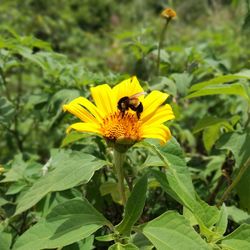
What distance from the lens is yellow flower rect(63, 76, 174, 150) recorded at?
3.16 feet

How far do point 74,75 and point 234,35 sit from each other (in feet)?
11.6

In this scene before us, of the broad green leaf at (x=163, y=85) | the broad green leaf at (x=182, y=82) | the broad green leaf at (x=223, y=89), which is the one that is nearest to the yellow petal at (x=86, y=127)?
the broad green leaf at (x=223, y=89)

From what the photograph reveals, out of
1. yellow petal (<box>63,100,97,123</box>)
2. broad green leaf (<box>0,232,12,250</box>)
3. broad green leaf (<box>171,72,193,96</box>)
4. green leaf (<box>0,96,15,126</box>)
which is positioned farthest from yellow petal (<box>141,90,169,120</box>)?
green leaf (<box>0,96,15,126</box>)

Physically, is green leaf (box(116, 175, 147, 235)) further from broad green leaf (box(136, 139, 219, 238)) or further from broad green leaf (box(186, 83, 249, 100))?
broad green leaf (box(186, 83, 249, 100))

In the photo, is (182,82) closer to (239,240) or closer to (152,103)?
(152,103)

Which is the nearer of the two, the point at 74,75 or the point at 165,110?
the point at 165,110

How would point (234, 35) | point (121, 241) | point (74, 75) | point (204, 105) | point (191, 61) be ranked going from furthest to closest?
point (234, 35), point (204, 105), point (191, 61), point (74, 75), point (121, 241)

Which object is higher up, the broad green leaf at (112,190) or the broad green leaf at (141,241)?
the broad green leaf at (141,241)

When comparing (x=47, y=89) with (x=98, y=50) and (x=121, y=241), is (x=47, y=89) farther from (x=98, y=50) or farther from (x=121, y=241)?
(x=98, y=50)

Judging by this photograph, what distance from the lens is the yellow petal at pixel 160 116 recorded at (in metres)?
1.01

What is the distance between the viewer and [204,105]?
2445mm

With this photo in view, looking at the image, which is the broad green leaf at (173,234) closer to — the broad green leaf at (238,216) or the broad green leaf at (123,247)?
the broad green leaf at (123,247)

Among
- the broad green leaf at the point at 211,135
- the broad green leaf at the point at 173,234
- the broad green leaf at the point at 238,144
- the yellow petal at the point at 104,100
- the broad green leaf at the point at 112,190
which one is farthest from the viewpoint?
the broad green leaf at the point at 211,135

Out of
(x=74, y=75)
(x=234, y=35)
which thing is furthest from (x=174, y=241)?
(x=234, y=35)
